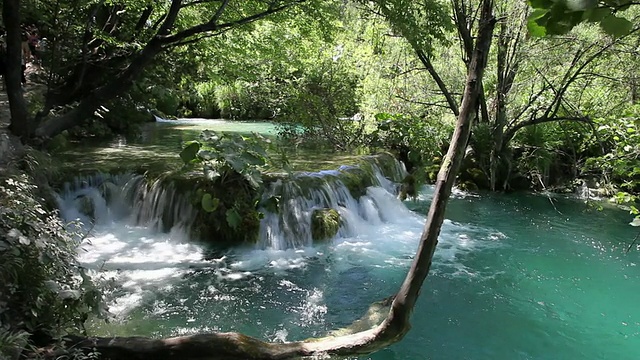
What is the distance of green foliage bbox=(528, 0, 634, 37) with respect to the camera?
3.10 feet

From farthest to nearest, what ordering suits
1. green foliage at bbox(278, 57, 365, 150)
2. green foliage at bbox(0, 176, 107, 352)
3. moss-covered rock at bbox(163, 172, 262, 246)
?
green foliage at bbox(278, 57, 365, 150)
moss-covered rock at bbox(163, 172, 262, 246)
green foliage at bbox(0, 176, 107, 352)

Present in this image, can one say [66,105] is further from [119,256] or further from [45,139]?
[119,256]

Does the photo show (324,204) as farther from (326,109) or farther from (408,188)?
(326,109)

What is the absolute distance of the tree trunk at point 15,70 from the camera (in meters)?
5.96

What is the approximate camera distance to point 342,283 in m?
6.44

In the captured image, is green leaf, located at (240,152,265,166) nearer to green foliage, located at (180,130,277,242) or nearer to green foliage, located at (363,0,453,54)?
green foliage, located at (180,130,277,242)

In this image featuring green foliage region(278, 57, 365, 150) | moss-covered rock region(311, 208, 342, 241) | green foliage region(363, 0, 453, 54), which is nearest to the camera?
green foliage region(363, 0, 453, 54)

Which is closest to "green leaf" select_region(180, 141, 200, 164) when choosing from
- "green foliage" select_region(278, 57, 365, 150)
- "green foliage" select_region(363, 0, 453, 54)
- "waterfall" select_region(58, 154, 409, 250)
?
"waterfall" select_region(58, 154, 409, 250)

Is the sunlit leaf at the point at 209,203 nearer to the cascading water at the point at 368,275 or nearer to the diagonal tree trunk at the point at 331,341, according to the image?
the cascading water at the point at 368,275

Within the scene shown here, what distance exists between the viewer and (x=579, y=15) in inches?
38.1

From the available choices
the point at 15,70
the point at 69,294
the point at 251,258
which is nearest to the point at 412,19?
the point at 251,258

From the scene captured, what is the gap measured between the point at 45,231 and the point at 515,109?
40.6 feet

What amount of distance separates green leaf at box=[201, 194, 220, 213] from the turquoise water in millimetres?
682

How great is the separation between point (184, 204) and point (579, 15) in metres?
7.44
